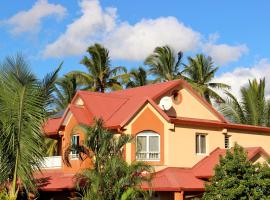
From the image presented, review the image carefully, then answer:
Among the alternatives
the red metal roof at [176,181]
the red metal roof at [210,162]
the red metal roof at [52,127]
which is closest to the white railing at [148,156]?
the red metal roof at [176,181]

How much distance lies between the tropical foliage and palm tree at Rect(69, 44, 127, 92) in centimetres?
2324

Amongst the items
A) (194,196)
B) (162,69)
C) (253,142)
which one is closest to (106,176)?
(194,196)

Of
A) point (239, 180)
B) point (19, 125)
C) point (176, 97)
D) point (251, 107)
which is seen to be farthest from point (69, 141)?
point (251, 107)

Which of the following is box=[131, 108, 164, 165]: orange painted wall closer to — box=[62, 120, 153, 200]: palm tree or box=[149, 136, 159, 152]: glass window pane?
box=[149, 136, 159, 152]: glass window pane

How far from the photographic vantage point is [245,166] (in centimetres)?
2189

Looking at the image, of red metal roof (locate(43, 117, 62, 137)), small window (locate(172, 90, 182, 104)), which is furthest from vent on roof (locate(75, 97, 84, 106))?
small window (locate(172, 90, 182, 104))

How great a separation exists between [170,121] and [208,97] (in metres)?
18.9

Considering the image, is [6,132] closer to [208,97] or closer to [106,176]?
[106,176]

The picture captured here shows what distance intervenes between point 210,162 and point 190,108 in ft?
11.1

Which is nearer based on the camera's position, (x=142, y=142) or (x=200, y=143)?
(x=142, y=142)

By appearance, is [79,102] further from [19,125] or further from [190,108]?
[19,125]

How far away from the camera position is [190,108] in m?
29.5

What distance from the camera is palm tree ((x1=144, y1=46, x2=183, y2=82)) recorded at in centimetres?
4478

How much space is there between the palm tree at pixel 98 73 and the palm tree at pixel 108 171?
26182 mm
